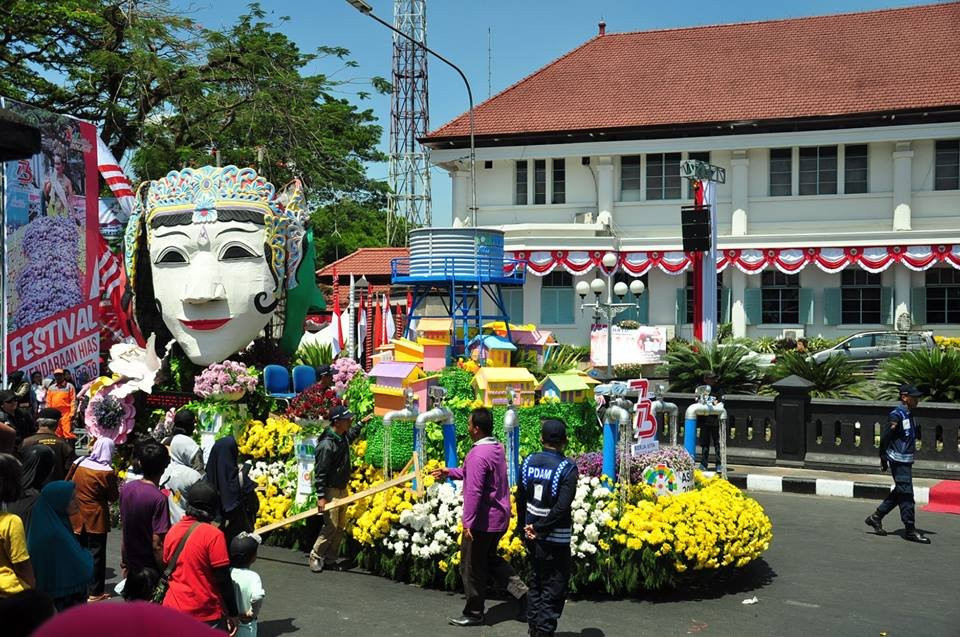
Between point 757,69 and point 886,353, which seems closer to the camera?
point 886,353

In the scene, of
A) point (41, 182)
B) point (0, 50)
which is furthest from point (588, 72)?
point (41, 182)

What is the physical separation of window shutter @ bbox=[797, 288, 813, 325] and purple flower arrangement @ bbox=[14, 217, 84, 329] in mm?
22009

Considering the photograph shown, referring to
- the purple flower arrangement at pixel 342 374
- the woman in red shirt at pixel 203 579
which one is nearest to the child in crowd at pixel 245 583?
the woman in red shirt at pixel 203 579

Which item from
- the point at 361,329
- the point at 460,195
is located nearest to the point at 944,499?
the point at 361,329

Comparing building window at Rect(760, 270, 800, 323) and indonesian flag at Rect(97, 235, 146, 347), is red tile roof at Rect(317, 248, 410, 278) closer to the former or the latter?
building window at Rect(760, 270, 800, 323)

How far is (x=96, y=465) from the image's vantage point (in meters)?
7.99

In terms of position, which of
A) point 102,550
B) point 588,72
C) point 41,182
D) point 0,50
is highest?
point 588,72

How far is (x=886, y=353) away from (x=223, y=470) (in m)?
21.4

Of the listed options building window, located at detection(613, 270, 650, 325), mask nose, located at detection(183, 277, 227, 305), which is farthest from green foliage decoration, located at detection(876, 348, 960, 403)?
building window, located at detection(613, 270, 650, 325)

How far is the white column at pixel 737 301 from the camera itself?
3172 centimetres

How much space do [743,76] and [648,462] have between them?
26803 mm

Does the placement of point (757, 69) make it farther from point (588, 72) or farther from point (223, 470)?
point (223, 470)

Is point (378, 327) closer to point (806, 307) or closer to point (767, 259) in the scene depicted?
point (767, 259)

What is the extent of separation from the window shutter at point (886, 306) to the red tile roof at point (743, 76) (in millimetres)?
5330
